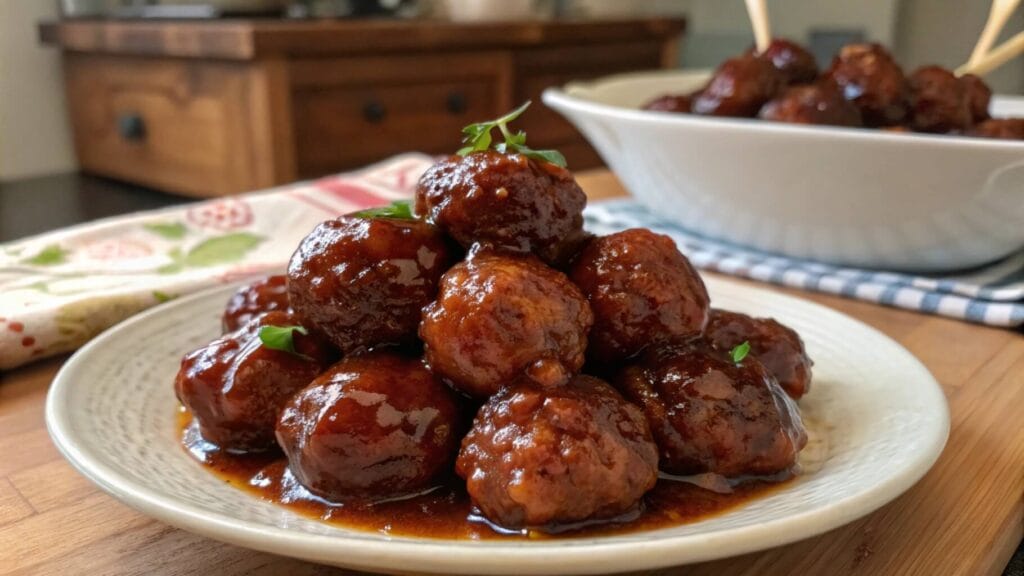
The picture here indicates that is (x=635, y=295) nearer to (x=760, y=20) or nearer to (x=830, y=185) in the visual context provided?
(x=830, y=185)

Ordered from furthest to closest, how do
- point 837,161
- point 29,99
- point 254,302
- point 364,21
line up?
point 29,99 → point 364,21 → point 837,161 → point 254,302

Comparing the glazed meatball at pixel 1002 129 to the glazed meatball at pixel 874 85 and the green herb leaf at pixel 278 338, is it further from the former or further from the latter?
the green herb leaf at pixel 278 338

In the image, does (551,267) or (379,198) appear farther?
(379,198)

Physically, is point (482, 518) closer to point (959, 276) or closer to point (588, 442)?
point (588, 442)

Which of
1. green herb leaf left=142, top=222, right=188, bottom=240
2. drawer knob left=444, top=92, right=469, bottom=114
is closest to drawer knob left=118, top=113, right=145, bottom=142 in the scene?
drawer knob left=444, top=92, right=469, bottom=114

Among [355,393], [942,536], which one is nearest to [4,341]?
[355,393]

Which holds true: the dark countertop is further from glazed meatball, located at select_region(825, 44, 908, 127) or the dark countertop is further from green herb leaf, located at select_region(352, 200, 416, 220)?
glazed meatball, located at select_region(825, 44, 908, 127)

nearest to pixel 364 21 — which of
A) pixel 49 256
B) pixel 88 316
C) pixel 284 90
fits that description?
pixel 284 90
